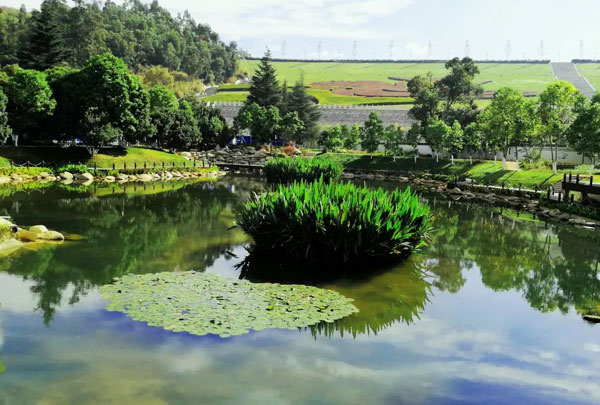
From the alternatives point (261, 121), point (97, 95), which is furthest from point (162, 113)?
point (261, 121)

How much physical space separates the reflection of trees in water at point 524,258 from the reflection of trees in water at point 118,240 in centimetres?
967

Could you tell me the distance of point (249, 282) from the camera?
1653cm

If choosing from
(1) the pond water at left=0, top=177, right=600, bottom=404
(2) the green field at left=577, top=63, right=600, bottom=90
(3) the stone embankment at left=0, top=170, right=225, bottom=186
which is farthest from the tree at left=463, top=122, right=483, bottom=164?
(2) the green field at left=577, top=63, right=600, bottom=90

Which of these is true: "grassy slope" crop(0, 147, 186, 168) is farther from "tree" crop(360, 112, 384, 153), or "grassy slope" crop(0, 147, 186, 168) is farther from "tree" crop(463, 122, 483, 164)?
"tree" crop(463, 122, 483, 164)

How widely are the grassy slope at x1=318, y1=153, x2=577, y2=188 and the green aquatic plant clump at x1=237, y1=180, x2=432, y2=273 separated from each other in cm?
3377

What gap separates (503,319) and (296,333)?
591cm

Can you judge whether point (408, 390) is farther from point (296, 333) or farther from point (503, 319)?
point (503, 319)

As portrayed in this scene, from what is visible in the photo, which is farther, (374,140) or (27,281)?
(374,140)

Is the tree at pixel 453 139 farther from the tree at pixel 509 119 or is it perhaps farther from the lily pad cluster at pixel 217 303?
the lily pad cluster at pixel 217 303

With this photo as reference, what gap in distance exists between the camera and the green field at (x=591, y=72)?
140 meters

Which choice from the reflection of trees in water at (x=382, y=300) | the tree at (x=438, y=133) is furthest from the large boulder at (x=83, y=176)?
the tree at (x=438, y=133)

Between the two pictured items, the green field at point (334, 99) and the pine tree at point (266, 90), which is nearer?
the pine tree at point (266, 90)

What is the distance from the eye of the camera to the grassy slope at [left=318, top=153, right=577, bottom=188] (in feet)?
165

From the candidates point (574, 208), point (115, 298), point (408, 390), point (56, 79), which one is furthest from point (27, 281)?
point (56, 79)
